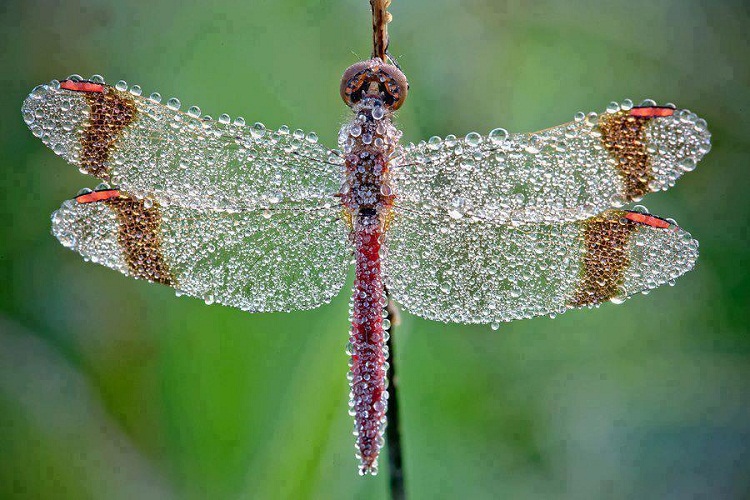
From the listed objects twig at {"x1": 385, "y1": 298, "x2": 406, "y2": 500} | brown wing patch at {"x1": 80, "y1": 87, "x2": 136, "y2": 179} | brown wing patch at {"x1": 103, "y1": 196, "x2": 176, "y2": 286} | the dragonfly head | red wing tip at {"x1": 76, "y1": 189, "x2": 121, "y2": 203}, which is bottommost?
twig at {"x1": 385, "y1": 298, "x2": 406, "y2": 500}

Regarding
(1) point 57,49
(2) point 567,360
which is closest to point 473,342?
(2) point 567,360

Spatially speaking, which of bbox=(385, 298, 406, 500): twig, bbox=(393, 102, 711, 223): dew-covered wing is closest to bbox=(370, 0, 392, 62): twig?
bbox=(393, 102, 711, 223): dew-covered wing

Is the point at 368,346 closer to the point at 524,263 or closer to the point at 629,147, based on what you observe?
the point at 524,263

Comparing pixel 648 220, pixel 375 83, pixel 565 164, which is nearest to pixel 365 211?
pixel 375 83

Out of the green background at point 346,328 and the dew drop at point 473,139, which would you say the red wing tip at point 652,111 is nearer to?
the dew drop at point 473,139

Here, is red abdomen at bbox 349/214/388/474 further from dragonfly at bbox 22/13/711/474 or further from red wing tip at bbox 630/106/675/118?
red wing tip at bbox 630/106/675/118

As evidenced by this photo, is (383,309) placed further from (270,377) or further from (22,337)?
(22,337)
